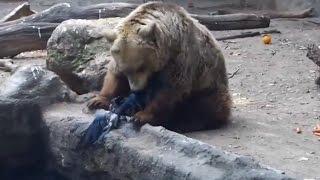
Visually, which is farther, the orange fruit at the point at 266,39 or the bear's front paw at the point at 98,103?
the orange fruit at the point at 266,39

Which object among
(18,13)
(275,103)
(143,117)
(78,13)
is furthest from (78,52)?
(18,13)

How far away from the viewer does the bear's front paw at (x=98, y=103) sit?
17.0 feet

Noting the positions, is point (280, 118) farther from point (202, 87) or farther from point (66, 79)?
point (66, 79)

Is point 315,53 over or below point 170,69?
below

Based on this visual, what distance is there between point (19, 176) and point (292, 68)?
370cm

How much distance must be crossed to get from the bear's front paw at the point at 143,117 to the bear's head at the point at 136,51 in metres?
0.17

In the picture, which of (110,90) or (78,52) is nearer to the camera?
(110,90)

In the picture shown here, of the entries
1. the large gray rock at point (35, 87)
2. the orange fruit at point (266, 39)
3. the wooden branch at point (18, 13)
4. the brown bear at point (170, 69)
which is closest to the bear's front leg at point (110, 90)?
the brown bear at point (170, 69)

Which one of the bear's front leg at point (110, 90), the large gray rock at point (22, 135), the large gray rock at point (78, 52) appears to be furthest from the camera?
the large gray rock at point (78, 52)

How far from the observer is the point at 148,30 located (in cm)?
477

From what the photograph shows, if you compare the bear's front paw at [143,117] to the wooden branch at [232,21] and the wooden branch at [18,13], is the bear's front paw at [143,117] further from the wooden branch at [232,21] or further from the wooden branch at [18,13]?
the wooden branch at [18,13]

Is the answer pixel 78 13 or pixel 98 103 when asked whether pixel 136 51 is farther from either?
pixel 78 13

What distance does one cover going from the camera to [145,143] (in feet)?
15.0

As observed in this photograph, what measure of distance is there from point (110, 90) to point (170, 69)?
468 millimetres
